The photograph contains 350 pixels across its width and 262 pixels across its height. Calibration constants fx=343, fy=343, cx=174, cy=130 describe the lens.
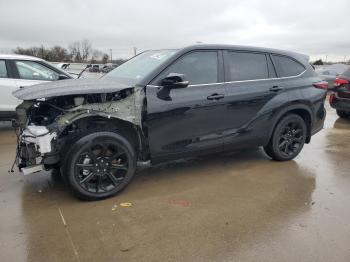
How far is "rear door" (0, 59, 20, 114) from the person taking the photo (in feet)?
23.8

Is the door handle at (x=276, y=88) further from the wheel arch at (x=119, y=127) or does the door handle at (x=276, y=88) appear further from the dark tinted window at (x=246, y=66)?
the wheel arch at (x=119, y=127)

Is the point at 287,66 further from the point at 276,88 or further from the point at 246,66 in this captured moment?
the point at 246,66

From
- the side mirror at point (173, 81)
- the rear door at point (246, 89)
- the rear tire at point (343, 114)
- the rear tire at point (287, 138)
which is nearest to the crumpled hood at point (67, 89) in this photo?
the side mirror at point (173, 81)

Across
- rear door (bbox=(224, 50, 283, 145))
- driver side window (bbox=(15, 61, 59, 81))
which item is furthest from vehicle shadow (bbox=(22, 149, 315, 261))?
driver side window (bbox=(15, 61, 59, 81))

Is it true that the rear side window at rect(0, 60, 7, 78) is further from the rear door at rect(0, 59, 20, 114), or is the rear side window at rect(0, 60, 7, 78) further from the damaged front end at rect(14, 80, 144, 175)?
the damaged front end at rect(14, 80, 144, 175)

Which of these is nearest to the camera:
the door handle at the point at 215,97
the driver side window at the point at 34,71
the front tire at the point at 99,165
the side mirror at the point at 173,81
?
the front tire at the point at 99,165

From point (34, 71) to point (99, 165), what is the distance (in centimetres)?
461

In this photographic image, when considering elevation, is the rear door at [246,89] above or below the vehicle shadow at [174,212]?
above

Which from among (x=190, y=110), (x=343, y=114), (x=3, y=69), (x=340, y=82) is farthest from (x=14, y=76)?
(x=343, y=114)

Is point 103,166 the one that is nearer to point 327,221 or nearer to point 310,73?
point 327,221

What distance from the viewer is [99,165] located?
12.8 feet

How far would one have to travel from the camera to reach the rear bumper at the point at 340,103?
359 inches

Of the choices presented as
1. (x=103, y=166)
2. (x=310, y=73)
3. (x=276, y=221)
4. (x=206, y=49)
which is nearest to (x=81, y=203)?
(x=103, y=166)

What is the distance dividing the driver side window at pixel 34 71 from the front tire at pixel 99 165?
14.6ft
